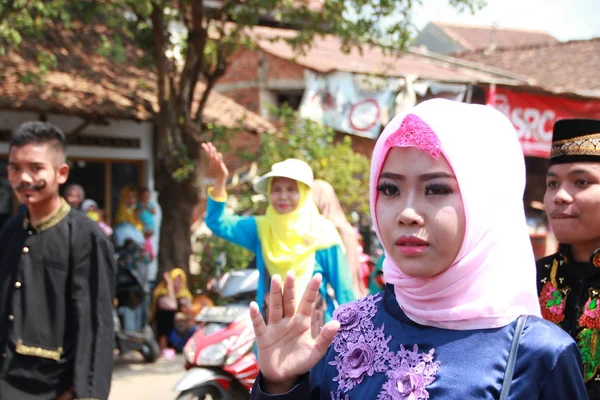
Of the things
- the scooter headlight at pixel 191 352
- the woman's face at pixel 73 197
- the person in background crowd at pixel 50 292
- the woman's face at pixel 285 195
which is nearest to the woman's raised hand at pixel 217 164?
the woman's face at pixel 285 195

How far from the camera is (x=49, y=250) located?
3.29 m

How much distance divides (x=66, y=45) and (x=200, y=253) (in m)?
3.73

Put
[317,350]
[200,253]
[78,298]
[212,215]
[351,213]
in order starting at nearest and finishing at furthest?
[317,350], [78,298], [212,215], [200,253], [351,213]

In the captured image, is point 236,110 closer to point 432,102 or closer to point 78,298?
point 78,298

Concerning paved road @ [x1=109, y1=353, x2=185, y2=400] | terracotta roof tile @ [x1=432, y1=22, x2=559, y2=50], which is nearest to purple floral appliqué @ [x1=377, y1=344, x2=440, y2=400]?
paved road @ [x1=109, y1=353, x2=185, y2=400]

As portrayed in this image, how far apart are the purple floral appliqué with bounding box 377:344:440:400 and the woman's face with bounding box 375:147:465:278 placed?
201 mm

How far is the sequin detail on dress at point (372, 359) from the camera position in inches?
68.8

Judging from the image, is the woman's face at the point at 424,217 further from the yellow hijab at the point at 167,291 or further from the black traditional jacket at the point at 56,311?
the yellow hijab at the point at 167,291

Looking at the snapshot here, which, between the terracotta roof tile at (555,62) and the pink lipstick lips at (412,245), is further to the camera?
the terracotta roof tile at (555,62)

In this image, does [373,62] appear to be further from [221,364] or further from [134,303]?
[221,364]

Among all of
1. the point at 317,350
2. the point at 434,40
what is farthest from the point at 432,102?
the point at 434,40

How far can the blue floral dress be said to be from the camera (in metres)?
1.66

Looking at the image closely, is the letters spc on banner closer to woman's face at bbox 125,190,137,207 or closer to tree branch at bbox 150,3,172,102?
woman's face at bbox 125,190,137,207

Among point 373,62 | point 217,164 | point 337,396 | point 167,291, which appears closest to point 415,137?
point 337,396
